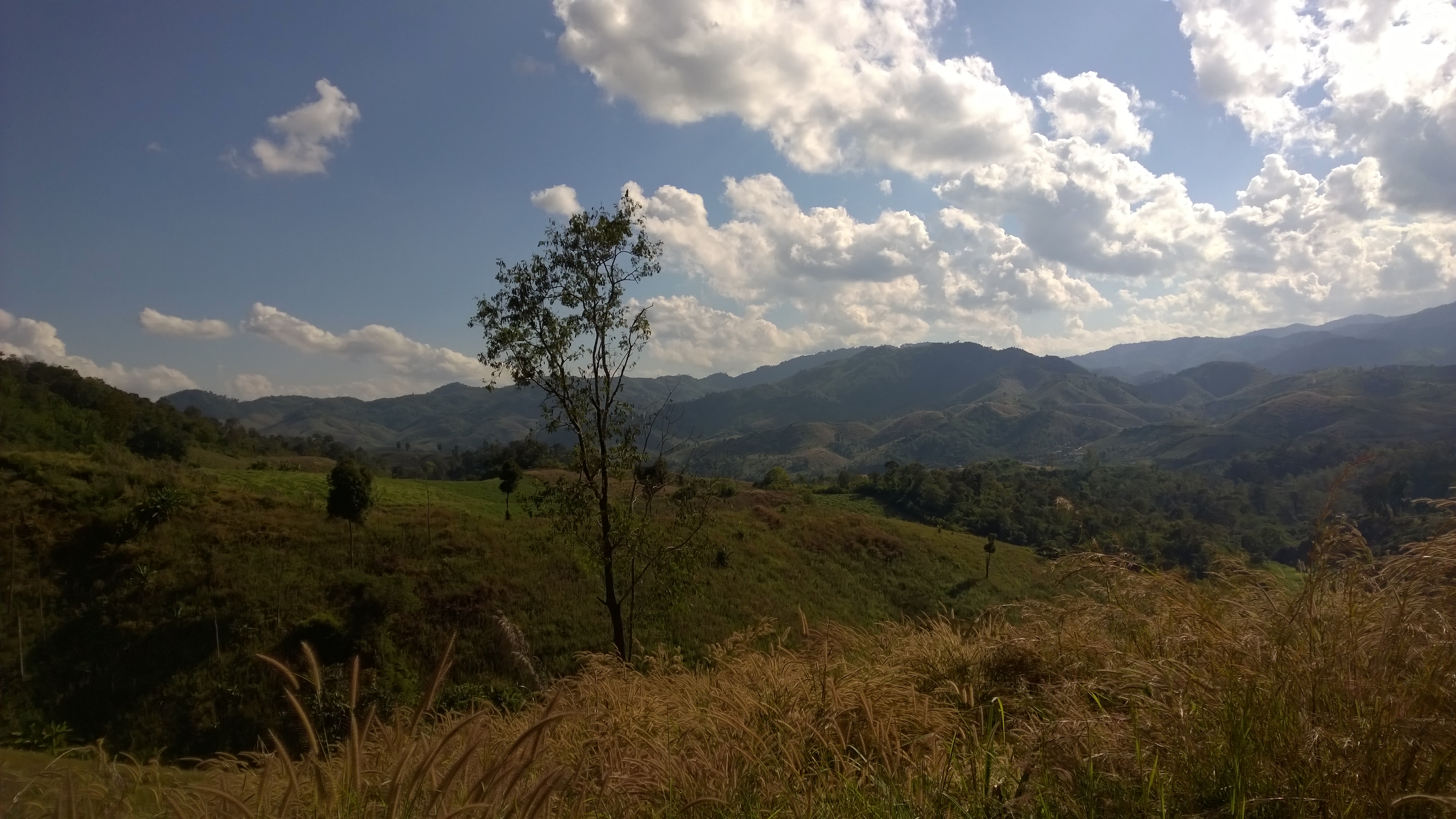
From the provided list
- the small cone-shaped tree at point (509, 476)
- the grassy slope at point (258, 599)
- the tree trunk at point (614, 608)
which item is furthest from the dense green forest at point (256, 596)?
the small cone-shaped tree at point (509, 476)

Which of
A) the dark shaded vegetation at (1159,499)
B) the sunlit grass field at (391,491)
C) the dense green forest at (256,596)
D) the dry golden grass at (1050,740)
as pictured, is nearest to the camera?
the dry golden grass at (1050,740)

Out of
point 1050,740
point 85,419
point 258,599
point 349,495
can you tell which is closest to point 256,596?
point 258,599

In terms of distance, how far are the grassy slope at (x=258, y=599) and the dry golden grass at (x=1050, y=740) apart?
33.3 feet

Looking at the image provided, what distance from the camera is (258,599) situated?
813 inches

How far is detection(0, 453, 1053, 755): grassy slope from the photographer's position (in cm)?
1669

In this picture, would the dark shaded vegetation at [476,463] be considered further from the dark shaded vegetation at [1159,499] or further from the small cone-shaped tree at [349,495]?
the dark shaded vegetation at [1159,499]

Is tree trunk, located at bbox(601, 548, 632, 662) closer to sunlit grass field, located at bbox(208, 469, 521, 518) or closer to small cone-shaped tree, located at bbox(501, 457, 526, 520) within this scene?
→ sunlit grass field, located at bbox(208, 469, 521, 518)

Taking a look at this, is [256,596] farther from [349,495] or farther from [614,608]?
[614,608]

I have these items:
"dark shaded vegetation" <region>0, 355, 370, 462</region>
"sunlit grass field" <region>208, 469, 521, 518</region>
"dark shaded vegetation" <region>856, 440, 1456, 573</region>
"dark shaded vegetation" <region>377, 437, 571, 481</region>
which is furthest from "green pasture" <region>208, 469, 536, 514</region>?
"dark shaded vegetation" <region>856, 440, 1456, 573</region>

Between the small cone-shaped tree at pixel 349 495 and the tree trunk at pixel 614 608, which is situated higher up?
the small cone-shaped tree at pixel 349 495

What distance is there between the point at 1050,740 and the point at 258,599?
77.9ft

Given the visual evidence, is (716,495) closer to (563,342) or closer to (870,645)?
(563,342)

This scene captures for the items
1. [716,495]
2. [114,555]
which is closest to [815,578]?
[716,495]

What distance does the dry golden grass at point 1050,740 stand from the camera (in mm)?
2506
